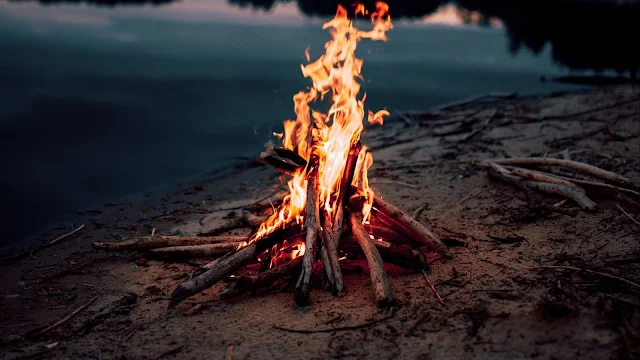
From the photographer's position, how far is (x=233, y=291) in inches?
179

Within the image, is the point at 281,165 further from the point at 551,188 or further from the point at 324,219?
the point at 551,188

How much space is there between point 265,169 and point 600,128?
250 inches

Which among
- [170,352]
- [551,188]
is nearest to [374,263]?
[170,352]

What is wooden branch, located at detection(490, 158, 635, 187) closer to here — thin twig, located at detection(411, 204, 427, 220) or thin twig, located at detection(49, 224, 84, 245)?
thin twig, located at detection(411, 204, 427, 220)

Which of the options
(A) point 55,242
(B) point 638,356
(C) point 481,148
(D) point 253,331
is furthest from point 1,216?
(B) point 638,356

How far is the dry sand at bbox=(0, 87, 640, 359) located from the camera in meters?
3.60

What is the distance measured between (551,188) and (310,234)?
3.18 meters

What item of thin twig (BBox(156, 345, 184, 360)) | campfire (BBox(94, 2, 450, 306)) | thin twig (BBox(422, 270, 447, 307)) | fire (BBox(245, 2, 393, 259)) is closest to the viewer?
thin twig (BBox(156, 345, 184, 360))

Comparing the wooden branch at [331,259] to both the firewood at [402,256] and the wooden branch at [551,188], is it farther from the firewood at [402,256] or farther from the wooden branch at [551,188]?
the wooden branch at [551,188]

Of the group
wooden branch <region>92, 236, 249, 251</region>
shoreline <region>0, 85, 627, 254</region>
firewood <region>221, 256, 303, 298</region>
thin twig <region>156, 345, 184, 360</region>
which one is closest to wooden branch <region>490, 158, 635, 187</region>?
firewood <region>221, 256, 303, 298</region>

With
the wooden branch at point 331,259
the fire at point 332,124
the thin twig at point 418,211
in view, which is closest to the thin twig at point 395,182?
the thin twig at point 418,211

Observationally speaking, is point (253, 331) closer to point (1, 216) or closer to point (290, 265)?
point (290, 265)

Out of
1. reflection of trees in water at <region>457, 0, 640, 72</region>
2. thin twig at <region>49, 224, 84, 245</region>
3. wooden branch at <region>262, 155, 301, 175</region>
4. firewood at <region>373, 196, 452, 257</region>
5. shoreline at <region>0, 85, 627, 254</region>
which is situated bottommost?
shoreline at <region>0, 85, 627, 254</region>

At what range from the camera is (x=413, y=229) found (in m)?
5.14
